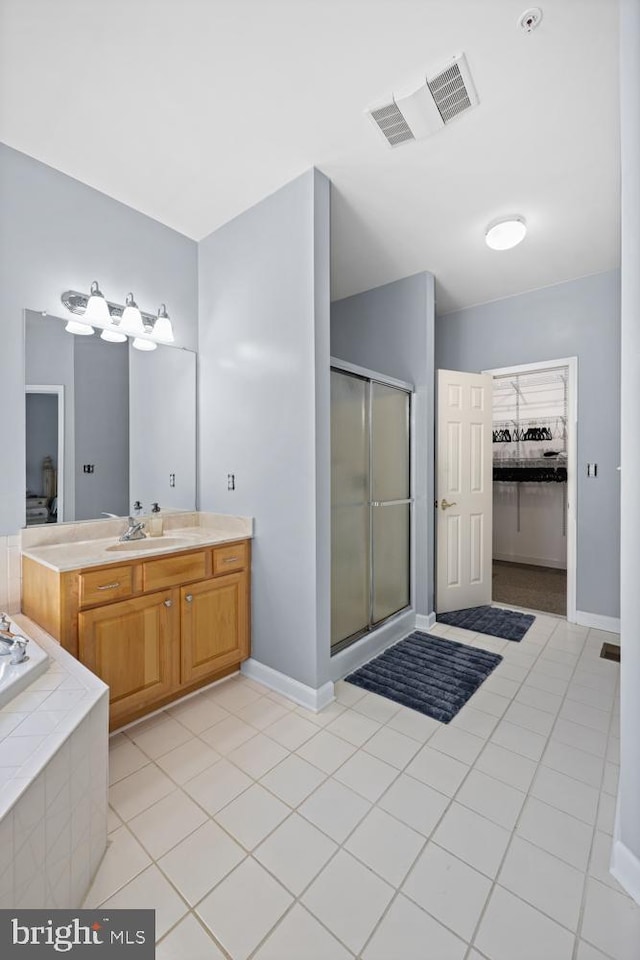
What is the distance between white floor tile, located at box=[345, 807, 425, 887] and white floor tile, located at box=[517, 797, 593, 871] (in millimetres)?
406

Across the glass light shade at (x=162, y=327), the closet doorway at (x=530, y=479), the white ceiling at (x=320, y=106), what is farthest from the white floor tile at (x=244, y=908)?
the closet doorway at (x=530, y=479)

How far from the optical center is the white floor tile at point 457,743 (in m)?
1.86

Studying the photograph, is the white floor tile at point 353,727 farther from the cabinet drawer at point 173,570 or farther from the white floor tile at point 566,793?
the cabinet drawer at point 173,570

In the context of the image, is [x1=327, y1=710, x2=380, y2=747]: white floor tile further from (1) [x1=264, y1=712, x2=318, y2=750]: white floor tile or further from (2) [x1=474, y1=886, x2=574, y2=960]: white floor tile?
(2) [x1=474, y1=886, x2=574, y2=960]: white floor tile

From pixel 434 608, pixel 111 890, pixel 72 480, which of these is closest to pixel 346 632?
pixel 434 608

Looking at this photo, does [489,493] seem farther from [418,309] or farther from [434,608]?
[418,309]

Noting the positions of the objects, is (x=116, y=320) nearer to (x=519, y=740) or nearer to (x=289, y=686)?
(x=289, y=686)

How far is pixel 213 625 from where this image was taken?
233cm

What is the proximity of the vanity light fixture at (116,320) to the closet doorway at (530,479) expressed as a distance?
13.6 feet

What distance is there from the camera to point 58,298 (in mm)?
2221

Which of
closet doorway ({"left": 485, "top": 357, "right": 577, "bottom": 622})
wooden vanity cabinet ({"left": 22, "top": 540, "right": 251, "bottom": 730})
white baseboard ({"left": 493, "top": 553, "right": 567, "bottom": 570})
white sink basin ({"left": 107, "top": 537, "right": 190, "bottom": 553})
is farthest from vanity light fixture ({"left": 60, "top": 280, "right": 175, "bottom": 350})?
white baseboard ({"left": 493, "top": 553, "right": 567, "bottom": 570})

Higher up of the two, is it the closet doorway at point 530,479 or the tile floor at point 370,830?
the closet doorway at point 530,479

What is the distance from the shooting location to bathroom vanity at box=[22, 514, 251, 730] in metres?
1.82

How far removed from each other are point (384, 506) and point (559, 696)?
1.54 metres
